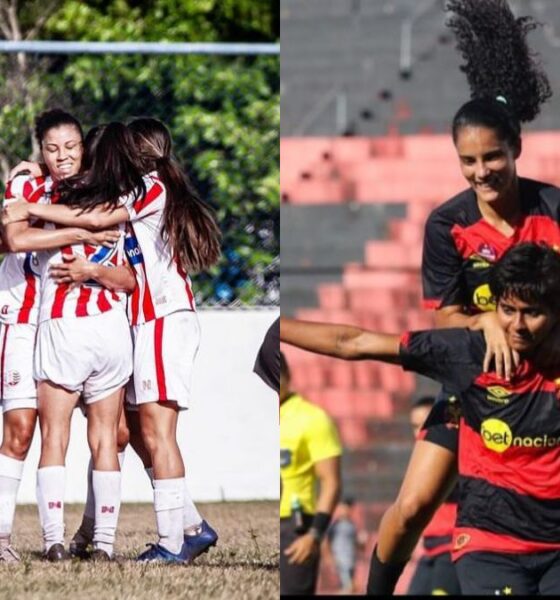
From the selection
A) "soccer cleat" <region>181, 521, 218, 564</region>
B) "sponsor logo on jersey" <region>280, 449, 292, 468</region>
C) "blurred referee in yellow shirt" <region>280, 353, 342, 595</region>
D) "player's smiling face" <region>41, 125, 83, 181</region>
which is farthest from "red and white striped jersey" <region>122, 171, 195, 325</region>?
"blurred referee in yellow shirt" <region>280, 353, 342, 595</region>

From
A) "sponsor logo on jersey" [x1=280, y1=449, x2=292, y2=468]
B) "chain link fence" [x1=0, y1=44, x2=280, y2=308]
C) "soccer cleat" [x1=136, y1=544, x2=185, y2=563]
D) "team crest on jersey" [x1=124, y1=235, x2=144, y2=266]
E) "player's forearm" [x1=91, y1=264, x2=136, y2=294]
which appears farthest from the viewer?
"chain link fence" [x1=0, y1=44, x2=280, y2=308]

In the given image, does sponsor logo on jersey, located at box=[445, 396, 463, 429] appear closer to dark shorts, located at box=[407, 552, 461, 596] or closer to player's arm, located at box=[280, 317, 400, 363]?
player's arm, located at box=[280, 317, 400, 363]

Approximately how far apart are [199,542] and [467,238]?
2772 millimetres

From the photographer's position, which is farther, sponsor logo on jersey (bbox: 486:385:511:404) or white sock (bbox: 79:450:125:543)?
white sock (bbox: 79:450:125:543)

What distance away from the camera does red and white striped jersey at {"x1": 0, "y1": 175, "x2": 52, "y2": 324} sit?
8336 mm

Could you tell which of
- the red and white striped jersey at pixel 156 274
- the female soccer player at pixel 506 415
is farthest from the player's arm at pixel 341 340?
the red and white striped jersey at pixel 156 274

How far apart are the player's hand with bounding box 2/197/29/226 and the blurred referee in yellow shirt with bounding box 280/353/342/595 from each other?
7.27ft

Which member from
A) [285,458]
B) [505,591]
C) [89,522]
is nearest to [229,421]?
[89,522]

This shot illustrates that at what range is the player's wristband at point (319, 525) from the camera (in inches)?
227

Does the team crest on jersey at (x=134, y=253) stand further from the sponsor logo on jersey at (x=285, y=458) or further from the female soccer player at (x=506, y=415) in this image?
the female soccer player at (x=506, y=415)

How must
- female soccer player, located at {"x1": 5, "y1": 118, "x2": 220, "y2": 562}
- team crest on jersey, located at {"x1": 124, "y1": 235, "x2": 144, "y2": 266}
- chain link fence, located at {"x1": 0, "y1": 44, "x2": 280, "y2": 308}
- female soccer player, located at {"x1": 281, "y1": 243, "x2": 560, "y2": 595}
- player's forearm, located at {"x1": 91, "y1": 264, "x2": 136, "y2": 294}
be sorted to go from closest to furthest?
female soccer player, located at {"x1": 281, "y1": 243, "x2": 560, "y2": 595}, female soccer player, located at {"x1": 5, "y1": 118, "x2": 220, "y2": 562}, player's forearm, located at {"x1": 91, "y1": 264, "x2": 136, "y2": 294}, team crest on jersey, located at {"x1": 124, "y1": 235, "x2": 144, "y2": 266}, chain link fence, located at {"x1": 0, "y1": 44, "x2": 280, "y2": 308}

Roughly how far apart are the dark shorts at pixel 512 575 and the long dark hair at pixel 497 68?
137cm

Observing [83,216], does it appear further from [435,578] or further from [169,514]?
[435,578]

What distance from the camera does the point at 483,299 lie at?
19.3 ft
